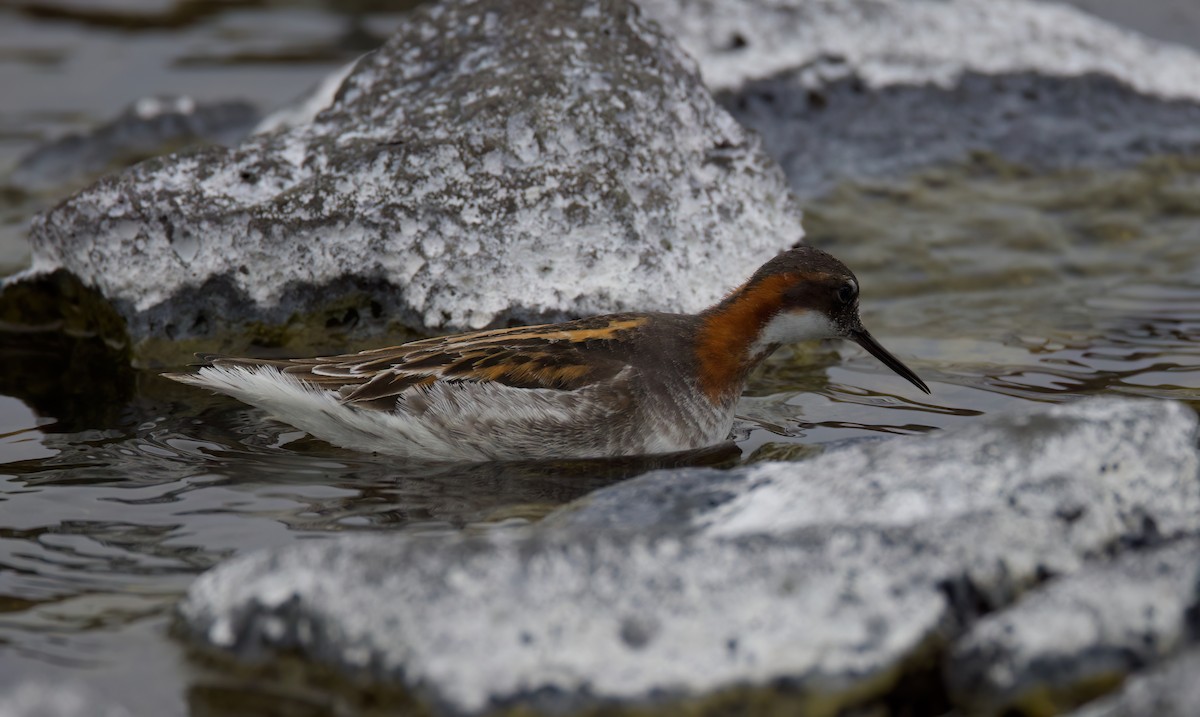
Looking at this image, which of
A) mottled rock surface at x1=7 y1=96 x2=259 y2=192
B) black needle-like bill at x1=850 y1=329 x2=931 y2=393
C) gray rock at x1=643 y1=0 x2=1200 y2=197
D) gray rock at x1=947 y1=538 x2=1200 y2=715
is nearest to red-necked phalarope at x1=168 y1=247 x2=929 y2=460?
black needle-like bill at x1=850 y1=329 x2=931 y2=393

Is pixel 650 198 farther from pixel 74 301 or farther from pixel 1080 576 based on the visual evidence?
pixel 1080 576

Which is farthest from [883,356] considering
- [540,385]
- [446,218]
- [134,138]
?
[134,138]

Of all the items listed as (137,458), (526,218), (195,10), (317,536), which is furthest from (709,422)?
(195,10)

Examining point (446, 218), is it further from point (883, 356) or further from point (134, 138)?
point (134, 138)

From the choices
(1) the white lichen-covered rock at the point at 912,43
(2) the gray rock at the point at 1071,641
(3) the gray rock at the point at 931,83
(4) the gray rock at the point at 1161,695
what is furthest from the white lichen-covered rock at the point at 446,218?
(4) the gray rock at the point at 1161,695

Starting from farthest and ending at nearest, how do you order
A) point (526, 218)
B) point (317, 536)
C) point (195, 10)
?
point (195, 10) → point (526, 218) → point (317, 536)

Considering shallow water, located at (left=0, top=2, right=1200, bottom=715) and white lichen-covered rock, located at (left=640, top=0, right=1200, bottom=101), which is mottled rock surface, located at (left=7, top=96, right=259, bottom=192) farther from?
white lichen-covered rock, located at (left=640, top=0, right=1200, bottom=101)

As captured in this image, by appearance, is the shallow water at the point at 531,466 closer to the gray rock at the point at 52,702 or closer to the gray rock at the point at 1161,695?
the gray rock at the point at 52,702
